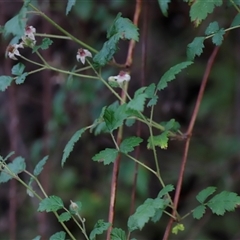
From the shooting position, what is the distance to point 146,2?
1.60m

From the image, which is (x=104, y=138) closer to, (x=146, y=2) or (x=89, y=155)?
(x=89, y=155)

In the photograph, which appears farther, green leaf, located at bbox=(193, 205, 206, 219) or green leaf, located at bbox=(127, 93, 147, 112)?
green leaf, located at bbox=(193, 205, 206, 219)

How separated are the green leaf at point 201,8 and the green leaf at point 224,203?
1.07 feet

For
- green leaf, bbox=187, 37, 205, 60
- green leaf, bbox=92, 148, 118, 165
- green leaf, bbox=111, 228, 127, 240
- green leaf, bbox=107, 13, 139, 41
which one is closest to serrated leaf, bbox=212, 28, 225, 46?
green leaf, bbox=187, 37, 205, 60

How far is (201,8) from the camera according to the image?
1.05m

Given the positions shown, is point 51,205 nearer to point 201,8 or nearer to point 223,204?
point 223,204

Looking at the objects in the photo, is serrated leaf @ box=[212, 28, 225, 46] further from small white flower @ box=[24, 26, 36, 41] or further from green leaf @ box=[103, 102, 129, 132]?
small white flower @ box=[24, 26, 36, 41]

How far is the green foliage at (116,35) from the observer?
3.26 ft

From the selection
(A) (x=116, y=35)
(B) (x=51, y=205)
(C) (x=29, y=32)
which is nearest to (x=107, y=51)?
(A) (x=116, y=35)

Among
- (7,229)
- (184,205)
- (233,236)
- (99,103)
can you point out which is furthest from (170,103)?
(7,229)

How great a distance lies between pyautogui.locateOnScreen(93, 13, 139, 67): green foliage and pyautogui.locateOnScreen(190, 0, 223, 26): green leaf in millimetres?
130

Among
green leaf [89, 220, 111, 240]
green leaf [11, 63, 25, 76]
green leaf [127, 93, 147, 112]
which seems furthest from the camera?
green leaf [11, 63, 25, 76]

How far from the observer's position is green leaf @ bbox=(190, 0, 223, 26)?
1.04m

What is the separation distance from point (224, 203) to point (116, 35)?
352mm
